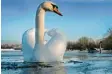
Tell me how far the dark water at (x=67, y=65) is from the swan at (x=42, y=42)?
0.04 meters

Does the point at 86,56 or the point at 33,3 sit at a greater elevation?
the point at 33,3

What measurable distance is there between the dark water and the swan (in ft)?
0.12

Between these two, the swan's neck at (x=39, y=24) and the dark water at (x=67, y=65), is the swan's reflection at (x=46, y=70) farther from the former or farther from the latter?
the swan's neck at (x=39, y=24)

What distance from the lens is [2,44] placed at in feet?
14.8

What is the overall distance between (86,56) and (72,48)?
0.11 meters

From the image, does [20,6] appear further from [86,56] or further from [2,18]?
[86,56]

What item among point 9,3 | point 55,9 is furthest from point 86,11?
point 9,3

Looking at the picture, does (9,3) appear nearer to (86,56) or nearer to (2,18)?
(2,18)

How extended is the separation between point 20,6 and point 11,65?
0.37 m

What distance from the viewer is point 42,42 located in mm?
4551

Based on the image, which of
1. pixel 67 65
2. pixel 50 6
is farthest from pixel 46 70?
pixel 50 6

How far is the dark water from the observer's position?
4508mm

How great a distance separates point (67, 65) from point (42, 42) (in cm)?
21

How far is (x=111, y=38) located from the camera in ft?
15.0
